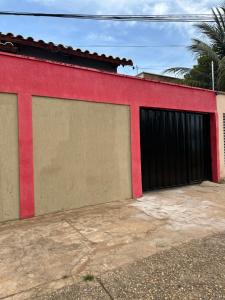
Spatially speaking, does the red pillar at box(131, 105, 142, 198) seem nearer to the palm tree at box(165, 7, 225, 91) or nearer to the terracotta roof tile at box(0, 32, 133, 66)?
the terracotta roof tile at box(0, 32, 133, 66)

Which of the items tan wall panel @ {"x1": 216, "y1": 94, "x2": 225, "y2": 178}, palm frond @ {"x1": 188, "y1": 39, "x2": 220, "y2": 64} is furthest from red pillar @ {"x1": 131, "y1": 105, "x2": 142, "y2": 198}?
palm frond @ {"x1": 188, "y1": 39, "x2": 220, "y2": 64}

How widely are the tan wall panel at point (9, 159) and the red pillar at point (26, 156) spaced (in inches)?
3.6

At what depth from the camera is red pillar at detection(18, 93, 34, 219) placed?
5.76m

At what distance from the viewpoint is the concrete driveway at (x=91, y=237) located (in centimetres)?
353

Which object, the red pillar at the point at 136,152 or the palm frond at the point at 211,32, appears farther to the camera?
the palm frond at the point at 211,32

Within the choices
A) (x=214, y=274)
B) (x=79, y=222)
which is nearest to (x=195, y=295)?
(x=214, y=274)

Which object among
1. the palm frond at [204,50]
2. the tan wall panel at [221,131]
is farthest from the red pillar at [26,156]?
the palm frond at [204,50]

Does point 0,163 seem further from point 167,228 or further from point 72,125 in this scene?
point 167,228

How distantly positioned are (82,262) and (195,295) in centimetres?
144

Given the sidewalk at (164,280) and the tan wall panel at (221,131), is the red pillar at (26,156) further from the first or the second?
the tan wall panel at (221,131)

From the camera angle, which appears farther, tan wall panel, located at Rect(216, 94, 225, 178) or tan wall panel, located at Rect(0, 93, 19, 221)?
tan wall panel, located at Rect(216, 94, 225, 178)

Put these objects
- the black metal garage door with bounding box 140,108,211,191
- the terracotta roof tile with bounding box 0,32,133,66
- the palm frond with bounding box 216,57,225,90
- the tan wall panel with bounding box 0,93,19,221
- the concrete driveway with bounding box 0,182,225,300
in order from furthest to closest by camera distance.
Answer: the palm frond with bounding box 216,57,225,90, the black metal garage door with bounding box 140,108,211,191, the terracotta roof tile with bounding box 0,32,133,66, the tan wall panel with bounding box 0,93,19,221, the concrete driveway with bounding box 0,182,225,300

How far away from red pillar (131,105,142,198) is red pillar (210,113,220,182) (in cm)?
342

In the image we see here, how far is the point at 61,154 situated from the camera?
634 centimetres
